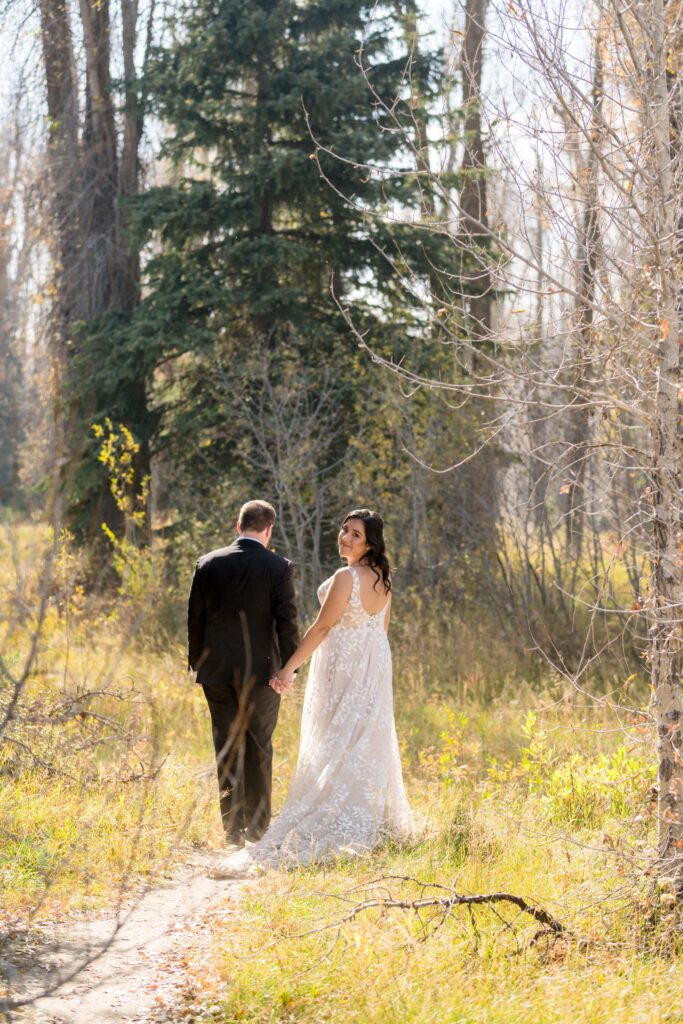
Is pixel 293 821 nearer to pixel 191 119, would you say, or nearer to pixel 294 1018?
pixel 294 1018

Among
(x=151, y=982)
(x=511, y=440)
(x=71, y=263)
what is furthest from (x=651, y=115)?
(x=71, y=263)

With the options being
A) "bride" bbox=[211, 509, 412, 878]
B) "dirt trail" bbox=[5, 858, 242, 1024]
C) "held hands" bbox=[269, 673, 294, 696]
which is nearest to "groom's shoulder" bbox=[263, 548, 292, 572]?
"bride" bbox=[211, 509, 412, 878]

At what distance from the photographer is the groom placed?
677 cm

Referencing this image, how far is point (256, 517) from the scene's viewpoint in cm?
679

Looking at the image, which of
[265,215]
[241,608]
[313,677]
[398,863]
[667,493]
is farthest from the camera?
[265,215]

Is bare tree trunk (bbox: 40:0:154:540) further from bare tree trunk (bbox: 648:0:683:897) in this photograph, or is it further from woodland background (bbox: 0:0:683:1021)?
bare tree trunk (bbox: 648:0:683:897)

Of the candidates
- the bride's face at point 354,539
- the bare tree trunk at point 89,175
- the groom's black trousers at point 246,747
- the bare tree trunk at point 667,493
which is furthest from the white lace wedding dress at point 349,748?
the bare tree trunk at point 89,175

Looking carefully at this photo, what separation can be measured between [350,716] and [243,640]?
81 centimetres

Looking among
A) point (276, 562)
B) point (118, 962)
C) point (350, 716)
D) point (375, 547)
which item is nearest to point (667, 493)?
point (375, 547)

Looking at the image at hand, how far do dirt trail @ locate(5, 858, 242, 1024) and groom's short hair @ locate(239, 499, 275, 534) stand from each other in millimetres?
2033

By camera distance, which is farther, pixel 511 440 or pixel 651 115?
pixel 511 440

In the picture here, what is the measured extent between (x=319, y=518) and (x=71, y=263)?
6710 millimetres

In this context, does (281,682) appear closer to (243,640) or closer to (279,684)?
(279,684)

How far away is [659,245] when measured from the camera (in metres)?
4.73
